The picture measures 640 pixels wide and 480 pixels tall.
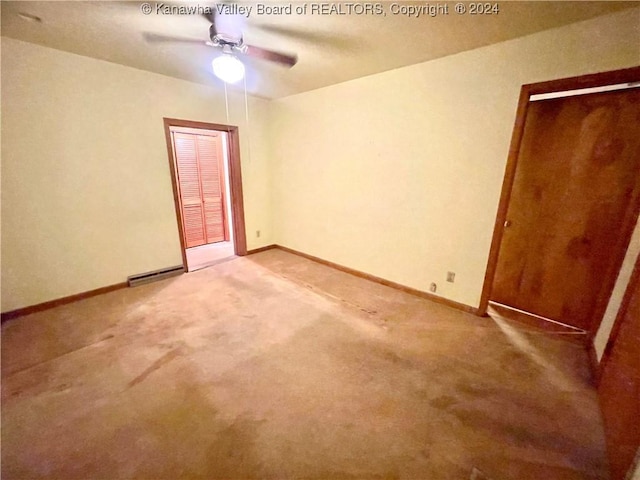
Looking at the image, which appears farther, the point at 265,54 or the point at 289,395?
the point at 265,54

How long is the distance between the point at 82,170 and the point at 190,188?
6.10ft

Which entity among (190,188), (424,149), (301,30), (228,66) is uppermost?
(301,30)

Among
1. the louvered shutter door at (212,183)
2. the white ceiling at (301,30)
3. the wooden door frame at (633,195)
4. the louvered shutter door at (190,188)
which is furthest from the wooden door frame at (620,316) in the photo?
the louvered shutter door at (212,183)

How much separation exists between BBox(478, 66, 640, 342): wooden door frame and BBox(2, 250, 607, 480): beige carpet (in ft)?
1.53

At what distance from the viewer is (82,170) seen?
8.36 feet

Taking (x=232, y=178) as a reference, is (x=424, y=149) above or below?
above

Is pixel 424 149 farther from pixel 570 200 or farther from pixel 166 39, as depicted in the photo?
pixel 166 39

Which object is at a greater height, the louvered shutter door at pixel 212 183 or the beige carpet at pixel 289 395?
the louvered shutter door at pixel 212 183

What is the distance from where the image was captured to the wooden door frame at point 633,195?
68.2 inches

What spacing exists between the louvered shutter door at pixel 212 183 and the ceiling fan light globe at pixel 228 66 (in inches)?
113

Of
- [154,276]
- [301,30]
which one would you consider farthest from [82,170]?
[301,30]

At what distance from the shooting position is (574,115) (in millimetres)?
2119

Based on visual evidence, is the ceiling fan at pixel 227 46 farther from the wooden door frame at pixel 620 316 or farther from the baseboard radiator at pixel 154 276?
the wooden door frame at pixel 620 316

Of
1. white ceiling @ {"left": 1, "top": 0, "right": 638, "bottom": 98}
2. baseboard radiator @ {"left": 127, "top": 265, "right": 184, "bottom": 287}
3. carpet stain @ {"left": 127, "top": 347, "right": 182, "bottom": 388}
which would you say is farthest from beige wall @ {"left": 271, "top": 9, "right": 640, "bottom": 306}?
carpet stain @ {"left": 127, "top": 347, "right": 182, "bottom": 388}
